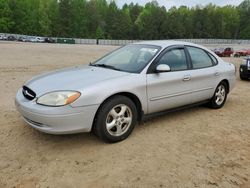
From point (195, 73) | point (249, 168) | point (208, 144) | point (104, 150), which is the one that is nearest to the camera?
point (249, 168)

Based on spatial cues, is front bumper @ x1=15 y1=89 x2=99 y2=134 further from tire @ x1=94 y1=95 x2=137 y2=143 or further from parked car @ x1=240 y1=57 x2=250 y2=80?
parked car @ x1=240 y1=57 x2=250 y2=80

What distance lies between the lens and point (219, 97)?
232 inches

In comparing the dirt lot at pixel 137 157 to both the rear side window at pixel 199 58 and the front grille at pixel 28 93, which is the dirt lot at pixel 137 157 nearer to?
the front grille at pixel 28 93

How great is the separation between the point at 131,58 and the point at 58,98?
1669 mm

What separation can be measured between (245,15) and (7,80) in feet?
423

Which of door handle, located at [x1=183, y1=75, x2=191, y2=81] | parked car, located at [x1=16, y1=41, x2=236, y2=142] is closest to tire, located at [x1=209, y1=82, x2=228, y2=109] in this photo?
parked car, located at [x1=16, y1=41, x2=236, y2=142]

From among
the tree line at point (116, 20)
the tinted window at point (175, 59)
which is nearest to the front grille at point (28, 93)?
the tinted window at point (175, 59)

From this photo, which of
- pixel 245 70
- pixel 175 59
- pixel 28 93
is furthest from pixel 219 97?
pixel 245 70

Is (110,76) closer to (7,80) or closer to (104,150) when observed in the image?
(104,150)

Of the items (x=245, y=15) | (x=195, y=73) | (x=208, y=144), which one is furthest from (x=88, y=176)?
(x=245, y=15)

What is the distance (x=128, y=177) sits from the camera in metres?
3.16

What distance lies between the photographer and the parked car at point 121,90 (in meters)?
3.59

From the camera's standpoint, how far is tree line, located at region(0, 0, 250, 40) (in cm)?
8550

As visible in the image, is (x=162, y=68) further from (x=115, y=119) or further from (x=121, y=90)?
(x=115, y=119)
